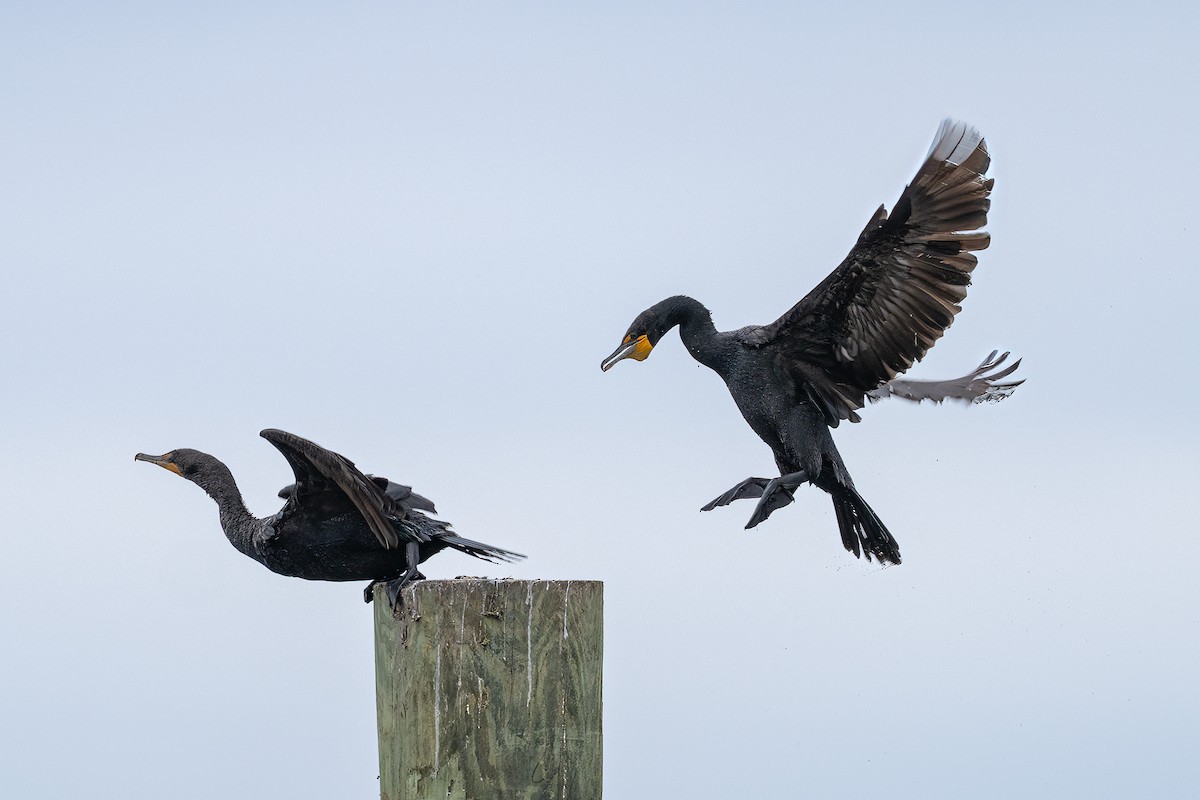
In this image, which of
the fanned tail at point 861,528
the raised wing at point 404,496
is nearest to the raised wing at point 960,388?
the fanned tail at point 861,528

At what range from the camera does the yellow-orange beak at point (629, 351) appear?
6.90 metres

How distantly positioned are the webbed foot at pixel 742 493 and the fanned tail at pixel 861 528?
0.46m

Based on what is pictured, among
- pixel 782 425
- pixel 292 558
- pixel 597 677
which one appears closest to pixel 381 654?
→ pixel 597 677

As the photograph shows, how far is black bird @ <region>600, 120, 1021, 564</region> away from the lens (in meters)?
6.08

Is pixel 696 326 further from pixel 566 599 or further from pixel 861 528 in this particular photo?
pixel 566 599

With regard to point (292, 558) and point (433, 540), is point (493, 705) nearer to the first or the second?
point (433, 540)

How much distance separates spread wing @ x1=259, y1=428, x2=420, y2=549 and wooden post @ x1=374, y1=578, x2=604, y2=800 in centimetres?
155

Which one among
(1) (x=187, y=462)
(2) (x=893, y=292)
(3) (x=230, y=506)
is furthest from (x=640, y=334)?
(1) (x=187, y=462)

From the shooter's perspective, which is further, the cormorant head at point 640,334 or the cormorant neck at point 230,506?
the cormorant head at point 640,334

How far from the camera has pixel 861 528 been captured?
7086mm

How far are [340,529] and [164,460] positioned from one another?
176 cm

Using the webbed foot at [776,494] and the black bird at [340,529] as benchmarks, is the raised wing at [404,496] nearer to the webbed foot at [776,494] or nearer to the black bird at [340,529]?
the black bird at [340,529]

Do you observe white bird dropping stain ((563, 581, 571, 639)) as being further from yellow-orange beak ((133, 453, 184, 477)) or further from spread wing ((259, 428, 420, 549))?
yellow-orange beak ((133, 453, 184, 477))

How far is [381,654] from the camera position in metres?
3.95
